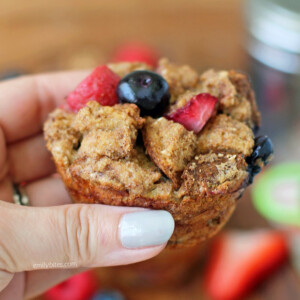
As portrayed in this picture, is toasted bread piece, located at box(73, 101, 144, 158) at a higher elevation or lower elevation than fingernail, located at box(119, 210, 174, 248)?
higher

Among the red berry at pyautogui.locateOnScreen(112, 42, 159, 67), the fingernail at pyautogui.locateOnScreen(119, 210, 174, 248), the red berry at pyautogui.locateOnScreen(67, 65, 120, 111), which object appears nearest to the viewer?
the fingernail at pyautogui.locateOnScreen(119, 210, 174, 248)

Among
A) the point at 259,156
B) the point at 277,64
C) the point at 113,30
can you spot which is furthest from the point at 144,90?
the point at 113,30

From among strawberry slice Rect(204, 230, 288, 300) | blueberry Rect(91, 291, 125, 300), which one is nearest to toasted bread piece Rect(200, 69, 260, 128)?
strawberry slice Rect(204, 230, 288, 300)

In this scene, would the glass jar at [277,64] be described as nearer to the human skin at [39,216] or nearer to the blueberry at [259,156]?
the human skin at [39,216]

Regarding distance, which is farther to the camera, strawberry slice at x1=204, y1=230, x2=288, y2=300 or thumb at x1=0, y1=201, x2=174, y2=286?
strawberry slice at x1=204, y1=230, x2=288, y2=300

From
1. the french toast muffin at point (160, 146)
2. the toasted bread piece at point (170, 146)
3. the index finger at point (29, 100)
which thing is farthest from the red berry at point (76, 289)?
the toasted bread piece at point (170, 146)

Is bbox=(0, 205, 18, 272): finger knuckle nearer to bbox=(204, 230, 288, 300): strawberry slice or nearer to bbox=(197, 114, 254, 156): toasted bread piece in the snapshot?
bbox=(197, 114, 254, 156): toasted bread piece
